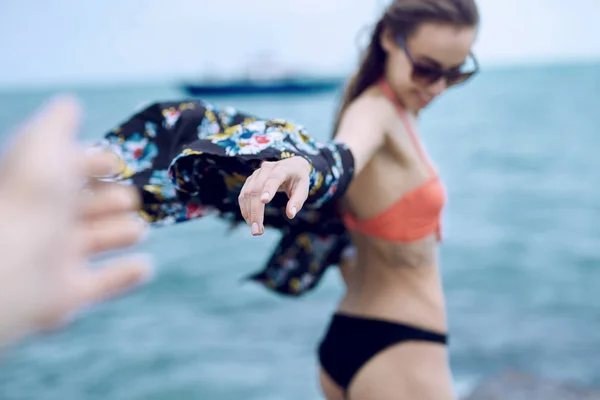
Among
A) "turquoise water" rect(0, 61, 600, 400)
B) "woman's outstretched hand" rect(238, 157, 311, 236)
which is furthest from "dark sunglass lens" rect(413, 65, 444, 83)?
"turquoise water" rect(0, 61, 600, 400)

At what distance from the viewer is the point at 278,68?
3256cm

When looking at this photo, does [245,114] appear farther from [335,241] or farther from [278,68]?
[278,68]

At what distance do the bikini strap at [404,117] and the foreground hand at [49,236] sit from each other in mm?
1403

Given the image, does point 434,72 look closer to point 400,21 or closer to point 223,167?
point 400,21

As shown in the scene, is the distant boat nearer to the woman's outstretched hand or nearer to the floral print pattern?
the floral print pattern

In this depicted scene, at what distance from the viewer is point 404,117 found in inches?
81.6

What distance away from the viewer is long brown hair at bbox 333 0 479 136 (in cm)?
193

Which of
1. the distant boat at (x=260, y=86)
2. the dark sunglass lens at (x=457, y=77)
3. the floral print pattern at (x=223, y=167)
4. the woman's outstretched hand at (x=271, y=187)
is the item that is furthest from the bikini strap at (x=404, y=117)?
the distant boat at (x=260, y=86)

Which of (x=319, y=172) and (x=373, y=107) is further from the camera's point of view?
(x=373, y=107)

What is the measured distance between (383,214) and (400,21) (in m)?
0.51

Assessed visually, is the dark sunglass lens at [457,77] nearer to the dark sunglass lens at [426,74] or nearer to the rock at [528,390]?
the dark sunglass lens at [426,74]

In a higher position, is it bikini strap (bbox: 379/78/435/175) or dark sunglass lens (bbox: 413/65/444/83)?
dark sunglass lens (bbox: 413/65/444/83)

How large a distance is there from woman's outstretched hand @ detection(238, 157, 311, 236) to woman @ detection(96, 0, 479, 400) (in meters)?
0.40

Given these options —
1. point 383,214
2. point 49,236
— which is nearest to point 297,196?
point 49,236
